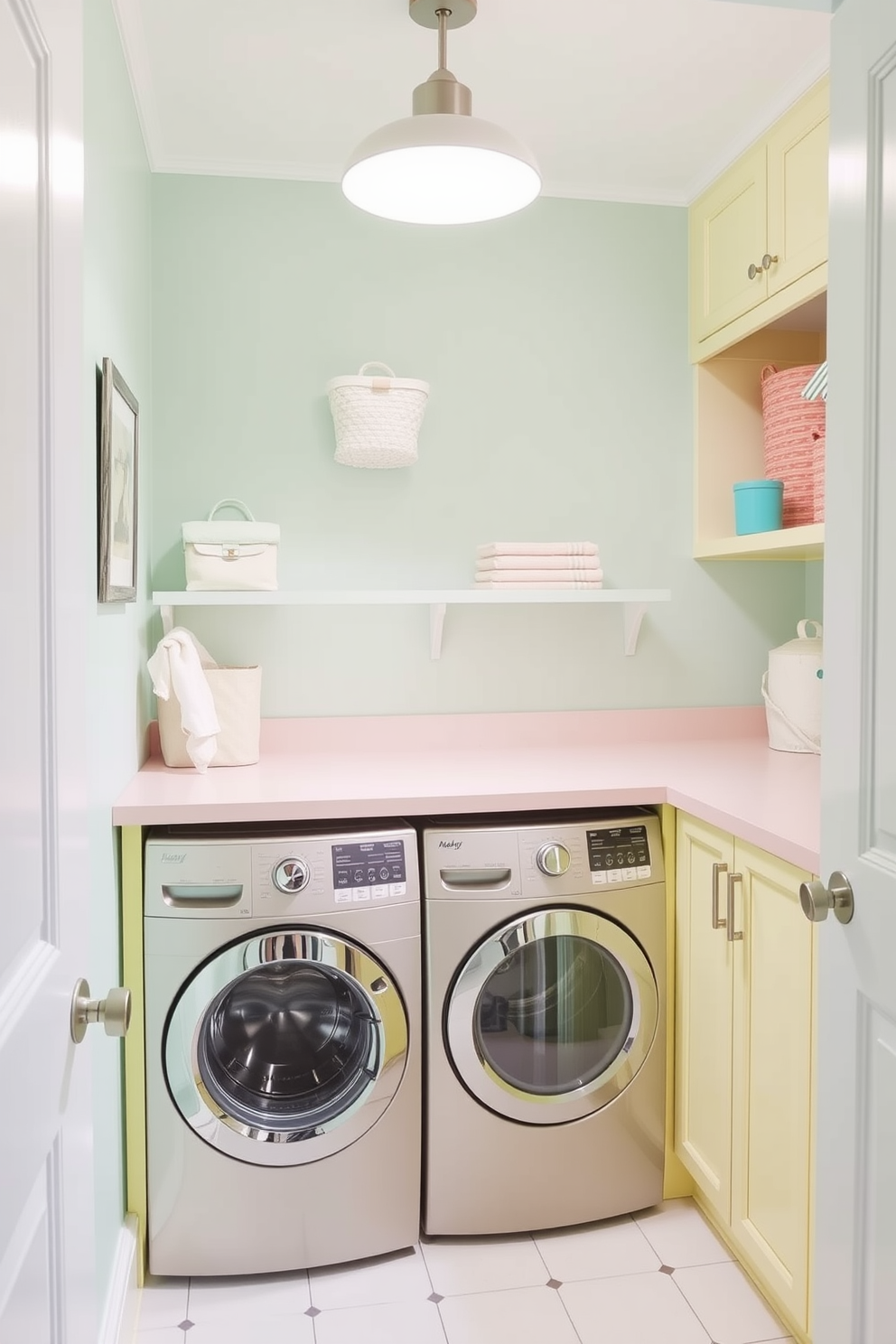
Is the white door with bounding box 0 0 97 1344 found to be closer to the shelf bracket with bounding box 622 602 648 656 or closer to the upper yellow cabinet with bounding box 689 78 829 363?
the upper yellow cabinet with bounding box 689 78 829 363

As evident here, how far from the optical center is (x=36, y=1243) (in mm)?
784

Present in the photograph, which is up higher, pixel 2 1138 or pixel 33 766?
pixel 33 766

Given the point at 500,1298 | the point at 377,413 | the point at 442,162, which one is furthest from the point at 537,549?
the point at 500,1298

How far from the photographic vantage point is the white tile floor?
1.81m

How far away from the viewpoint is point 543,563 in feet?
8.47

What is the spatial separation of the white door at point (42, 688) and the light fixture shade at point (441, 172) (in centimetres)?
96

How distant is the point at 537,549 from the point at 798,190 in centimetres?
100

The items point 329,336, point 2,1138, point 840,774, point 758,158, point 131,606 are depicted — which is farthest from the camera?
point 329,336

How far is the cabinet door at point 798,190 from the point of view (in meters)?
2.13

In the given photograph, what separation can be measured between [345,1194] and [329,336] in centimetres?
205

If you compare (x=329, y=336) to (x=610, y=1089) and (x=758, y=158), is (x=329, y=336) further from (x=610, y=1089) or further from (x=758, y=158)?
(x=610, y=1089)

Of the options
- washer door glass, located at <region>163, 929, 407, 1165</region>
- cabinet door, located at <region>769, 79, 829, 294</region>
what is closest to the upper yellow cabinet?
cabinet door, located at <region>769, 79, 829, 294</region>

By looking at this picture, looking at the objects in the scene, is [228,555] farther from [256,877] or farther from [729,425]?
[729,425]

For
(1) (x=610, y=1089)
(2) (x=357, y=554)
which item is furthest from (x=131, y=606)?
(1) (x=610, y=1089)
